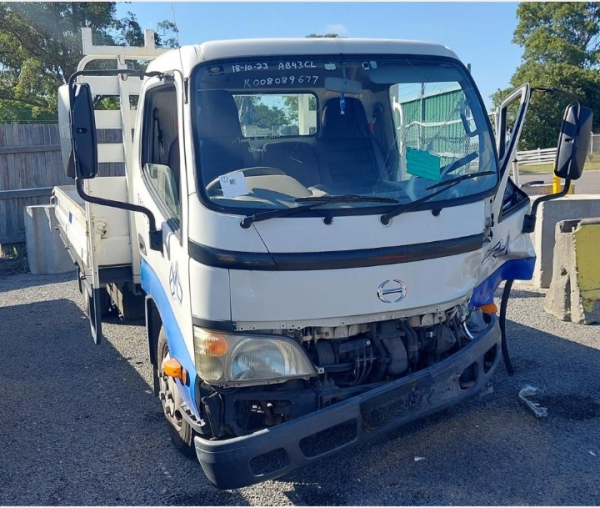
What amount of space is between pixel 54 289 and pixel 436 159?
7041mm

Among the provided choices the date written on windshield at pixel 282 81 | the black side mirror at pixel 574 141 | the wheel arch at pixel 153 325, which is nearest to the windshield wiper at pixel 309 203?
the date written on windshield at pixel 282 81

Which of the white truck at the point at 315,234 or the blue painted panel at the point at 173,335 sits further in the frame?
the blue painted panel at the point at 173,335

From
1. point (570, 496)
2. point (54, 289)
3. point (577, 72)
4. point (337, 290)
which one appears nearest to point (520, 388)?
point (570, 496)

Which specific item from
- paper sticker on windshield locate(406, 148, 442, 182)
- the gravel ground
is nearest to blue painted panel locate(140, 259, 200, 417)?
the gravel ground

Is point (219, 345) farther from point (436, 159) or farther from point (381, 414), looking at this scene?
point (436, 159)

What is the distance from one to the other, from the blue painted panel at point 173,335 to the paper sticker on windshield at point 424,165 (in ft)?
5.50

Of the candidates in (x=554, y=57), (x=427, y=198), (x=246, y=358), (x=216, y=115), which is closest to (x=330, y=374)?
(x=246, y=358)

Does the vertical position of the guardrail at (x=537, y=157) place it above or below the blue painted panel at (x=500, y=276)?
below

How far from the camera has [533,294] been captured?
826cm

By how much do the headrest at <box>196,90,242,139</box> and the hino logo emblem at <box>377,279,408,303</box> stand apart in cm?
121

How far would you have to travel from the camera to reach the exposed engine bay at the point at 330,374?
366 centimetres

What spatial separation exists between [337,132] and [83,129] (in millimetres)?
1570

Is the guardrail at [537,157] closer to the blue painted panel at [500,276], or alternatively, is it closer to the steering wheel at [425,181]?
the blue painted panel at [500,276]

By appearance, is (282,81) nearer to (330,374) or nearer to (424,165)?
(424,165)
